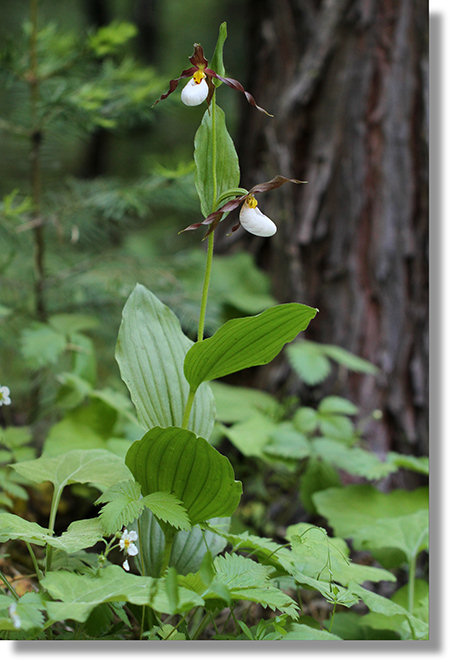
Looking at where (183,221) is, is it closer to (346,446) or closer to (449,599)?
(346,446)

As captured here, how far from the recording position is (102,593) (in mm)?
556

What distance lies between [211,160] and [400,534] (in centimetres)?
67

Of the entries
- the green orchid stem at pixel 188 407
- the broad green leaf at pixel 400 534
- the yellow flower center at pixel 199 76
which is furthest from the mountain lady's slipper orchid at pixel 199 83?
the broad green leaf at pixel 400 534

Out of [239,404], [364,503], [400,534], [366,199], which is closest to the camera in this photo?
[400,534]

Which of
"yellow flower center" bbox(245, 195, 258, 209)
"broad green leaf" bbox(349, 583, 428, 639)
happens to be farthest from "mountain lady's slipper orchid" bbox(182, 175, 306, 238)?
"broad green leaf" bbox(349, 583, 428, 639)

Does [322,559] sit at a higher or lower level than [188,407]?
lower

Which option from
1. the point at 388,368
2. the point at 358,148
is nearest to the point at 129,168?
the point at 358,148

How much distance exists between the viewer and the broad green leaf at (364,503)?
1015 mm

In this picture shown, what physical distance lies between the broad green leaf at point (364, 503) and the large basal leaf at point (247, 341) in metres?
0.48

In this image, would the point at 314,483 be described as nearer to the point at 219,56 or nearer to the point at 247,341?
the point at 247,341

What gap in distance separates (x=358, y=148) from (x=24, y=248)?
1001 mm

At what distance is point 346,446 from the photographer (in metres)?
1.20

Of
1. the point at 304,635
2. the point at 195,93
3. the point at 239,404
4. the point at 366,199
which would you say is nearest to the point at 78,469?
the point at 304,635

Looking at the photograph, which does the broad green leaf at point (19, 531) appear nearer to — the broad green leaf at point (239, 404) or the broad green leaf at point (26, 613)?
the broad green leaf at point (26, 613)
